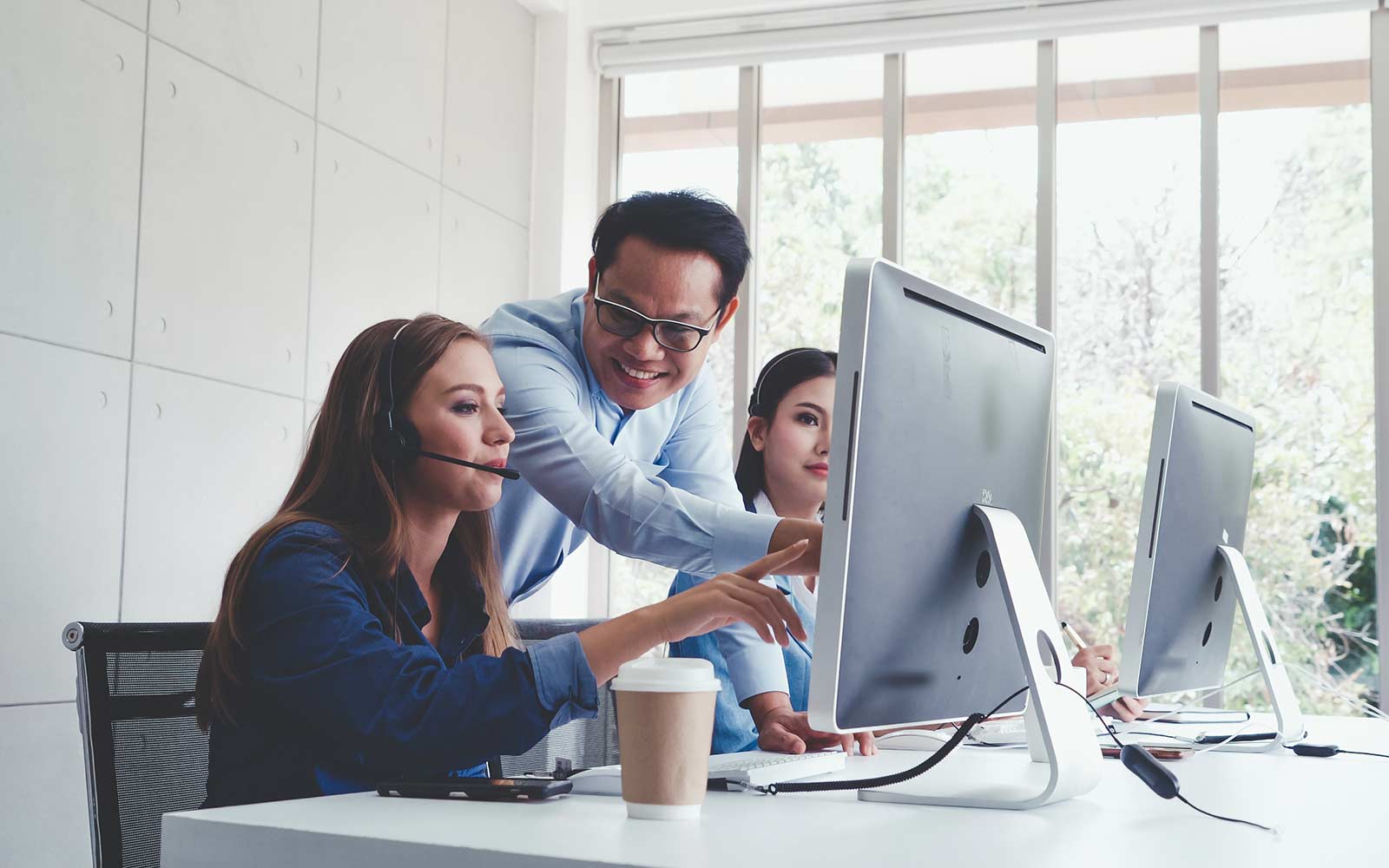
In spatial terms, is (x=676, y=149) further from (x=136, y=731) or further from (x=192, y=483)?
→ (x=136, y=731)

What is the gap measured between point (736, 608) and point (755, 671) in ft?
1.98

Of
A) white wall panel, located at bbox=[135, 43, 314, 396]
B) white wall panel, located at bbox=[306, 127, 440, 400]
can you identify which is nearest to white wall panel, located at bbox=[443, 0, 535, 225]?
white wall panel, located at bbox=[306, 127, 440, 400]

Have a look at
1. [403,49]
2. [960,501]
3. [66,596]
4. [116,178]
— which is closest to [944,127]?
[403,49]

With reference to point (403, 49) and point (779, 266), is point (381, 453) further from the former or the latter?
point (779, 266)

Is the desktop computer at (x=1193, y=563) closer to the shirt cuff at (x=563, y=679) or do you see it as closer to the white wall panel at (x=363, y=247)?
the shirt cuff at (x=563, y=679)

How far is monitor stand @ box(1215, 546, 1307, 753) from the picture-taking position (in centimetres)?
172

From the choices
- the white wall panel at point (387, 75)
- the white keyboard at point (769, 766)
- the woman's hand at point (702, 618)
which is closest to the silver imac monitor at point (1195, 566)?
the white keyboard at point (769, 766)

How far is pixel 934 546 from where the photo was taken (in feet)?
3.64

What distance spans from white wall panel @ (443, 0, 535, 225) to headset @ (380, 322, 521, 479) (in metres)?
2.33

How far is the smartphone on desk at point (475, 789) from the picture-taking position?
102 cm

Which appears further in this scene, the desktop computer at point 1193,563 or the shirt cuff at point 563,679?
the desktop computer at point 1193,563

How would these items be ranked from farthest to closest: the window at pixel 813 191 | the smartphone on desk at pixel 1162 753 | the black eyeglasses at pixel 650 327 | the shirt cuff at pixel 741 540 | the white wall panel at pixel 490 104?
the window at pixel 813 191 → the white wall panel at pixel 490 104 → the black eyeglasses at pixel 650 327 → the shirt cuff at pixel 741 540 → the smartphone on desk at pixel 1162 753

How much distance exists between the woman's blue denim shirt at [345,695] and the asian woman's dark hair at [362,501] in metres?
0.02

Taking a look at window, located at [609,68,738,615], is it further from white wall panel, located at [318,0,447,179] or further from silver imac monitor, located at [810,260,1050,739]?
silver imac monitor, located at [810,260,1050,739]
